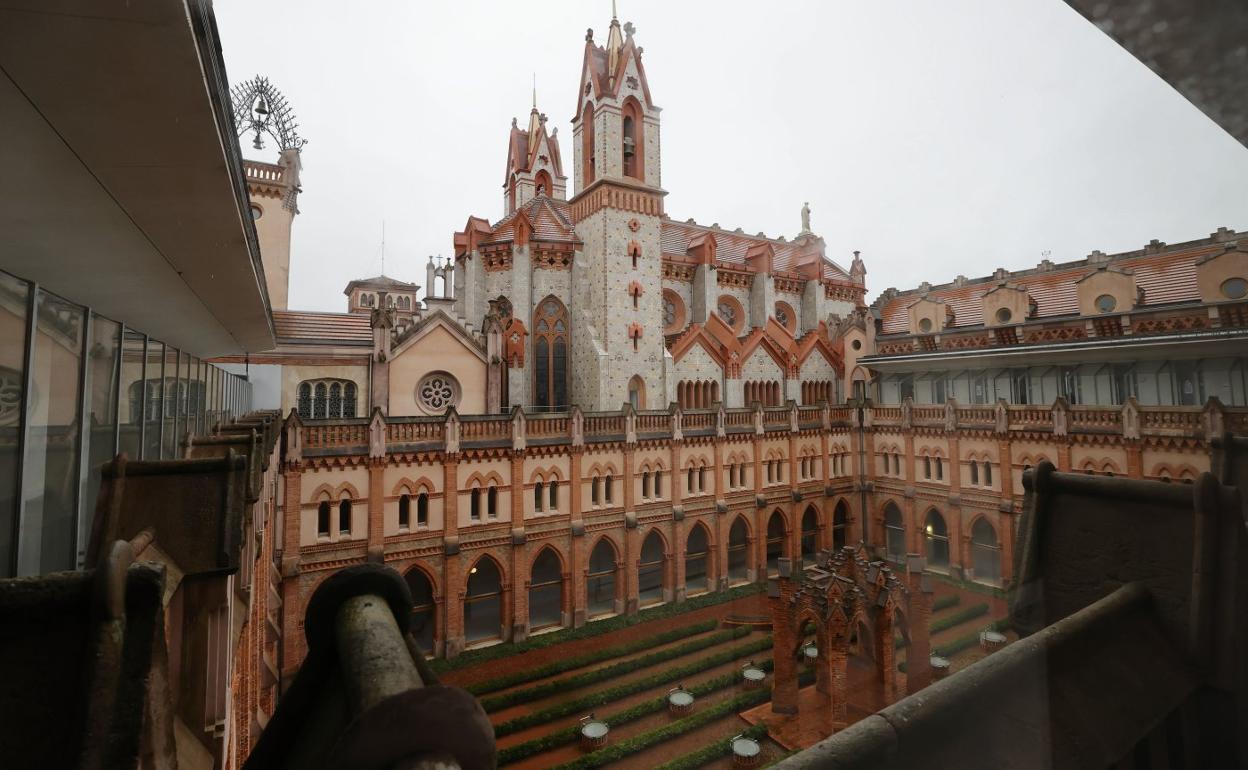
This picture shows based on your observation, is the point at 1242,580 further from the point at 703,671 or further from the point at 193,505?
the point at 703,671

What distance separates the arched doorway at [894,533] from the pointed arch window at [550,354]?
1281 cm

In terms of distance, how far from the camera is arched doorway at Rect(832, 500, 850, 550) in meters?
21.6

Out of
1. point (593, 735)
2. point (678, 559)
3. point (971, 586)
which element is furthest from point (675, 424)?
point (593, 735)

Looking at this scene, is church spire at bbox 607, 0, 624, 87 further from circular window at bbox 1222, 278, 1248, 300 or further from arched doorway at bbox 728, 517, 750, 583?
circular window at bbox 1222, 278, 1248, 300

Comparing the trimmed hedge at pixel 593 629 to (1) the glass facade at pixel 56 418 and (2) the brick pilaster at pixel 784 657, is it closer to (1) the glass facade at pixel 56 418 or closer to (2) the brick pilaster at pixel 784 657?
(2) the brick pilaster at pixel 784 657

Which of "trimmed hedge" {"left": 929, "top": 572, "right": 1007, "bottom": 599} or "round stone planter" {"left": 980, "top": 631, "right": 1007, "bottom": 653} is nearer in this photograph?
"round stone planter" {"left": 980, "top": 631, "right": 1007, "bottom": 653}

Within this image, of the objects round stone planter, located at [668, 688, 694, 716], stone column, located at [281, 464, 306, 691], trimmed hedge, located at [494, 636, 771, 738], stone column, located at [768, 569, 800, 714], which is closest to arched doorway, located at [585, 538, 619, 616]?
trimmed hedge, located at [494, 636, 771, 738]

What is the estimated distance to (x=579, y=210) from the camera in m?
21.4

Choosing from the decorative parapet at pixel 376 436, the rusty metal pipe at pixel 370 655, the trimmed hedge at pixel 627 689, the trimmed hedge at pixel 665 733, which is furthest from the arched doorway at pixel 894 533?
the rusty metal pipe at pixel 370 655

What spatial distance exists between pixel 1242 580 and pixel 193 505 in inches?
206

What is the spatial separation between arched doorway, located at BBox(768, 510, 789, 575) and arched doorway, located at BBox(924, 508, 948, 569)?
4.78 meters

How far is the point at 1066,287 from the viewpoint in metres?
11.1

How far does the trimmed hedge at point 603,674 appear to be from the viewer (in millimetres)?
11523


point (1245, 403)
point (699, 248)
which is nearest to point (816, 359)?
point (699, 248)
